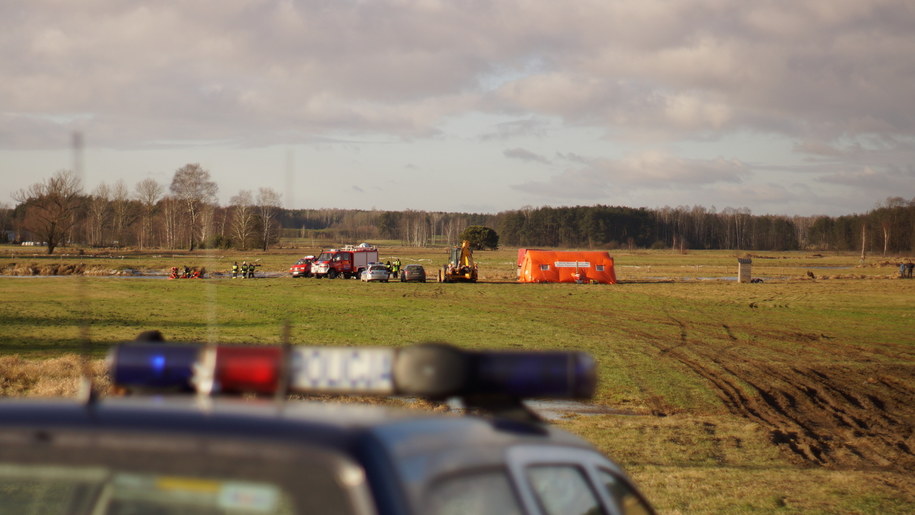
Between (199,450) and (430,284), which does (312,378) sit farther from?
(430,284)

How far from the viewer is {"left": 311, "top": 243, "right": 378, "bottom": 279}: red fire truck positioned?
6588cm

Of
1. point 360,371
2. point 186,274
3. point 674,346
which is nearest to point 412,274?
point 186,274

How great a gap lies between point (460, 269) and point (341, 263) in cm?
932

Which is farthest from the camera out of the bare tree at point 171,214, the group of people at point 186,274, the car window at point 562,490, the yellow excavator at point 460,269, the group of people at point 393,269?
the group of people at point 393,269

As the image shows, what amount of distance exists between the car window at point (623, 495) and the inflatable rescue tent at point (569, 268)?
60.1 meters

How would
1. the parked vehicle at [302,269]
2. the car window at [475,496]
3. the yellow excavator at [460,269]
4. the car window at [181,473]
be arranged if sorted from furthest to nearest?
the parked vehicle at [302,269]
the yellow excavator at [460,269]
the car window at [475,496]
the car window at [181,473]

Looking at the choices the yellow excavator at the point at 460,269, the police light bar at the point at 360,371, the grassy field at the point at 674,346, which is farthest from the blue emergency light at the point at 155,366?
the yellow excavator at the point at 460,269

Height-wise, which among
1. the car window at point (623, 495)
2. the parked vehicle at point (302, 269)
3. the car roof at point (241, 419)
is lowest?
the parked vehicle at point (302, 269)

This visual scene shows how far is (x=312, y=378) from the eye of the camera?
237cm

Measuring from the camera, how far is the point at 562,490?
285 cm

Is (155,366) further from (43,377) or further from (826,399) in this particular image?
(826,399)

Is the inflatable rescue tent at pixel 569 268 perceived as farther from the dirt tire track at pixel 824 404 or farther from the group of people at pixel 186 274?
the dirt tire track at pixel 824 404

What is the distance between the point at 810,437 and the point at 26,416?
13684mm

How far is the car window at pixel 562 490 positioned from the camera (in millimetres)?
2653
